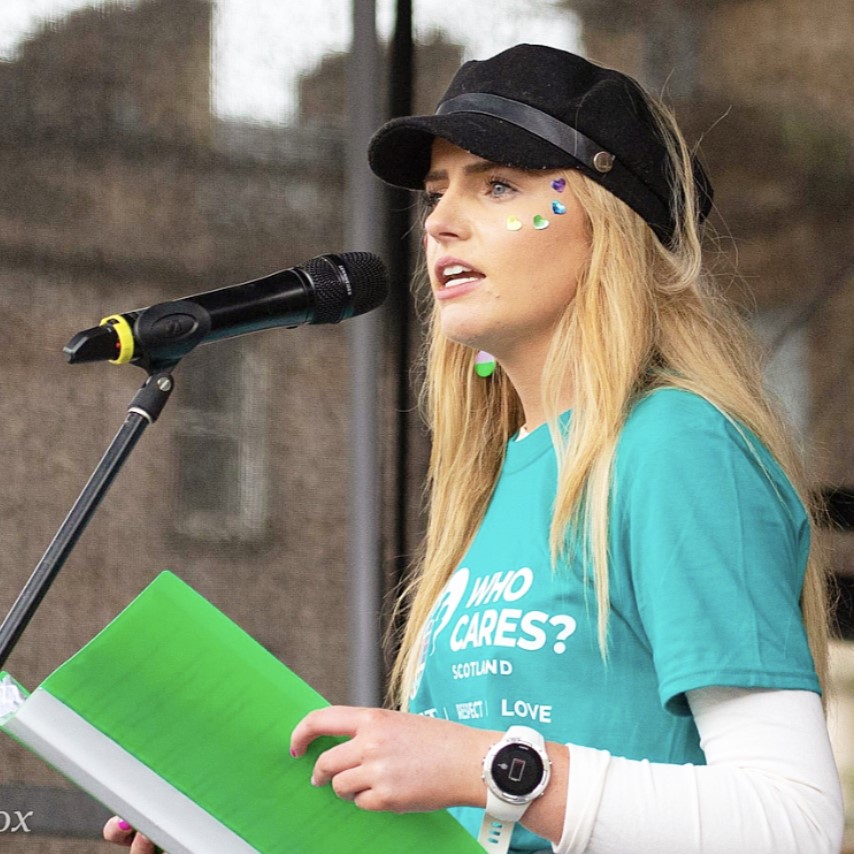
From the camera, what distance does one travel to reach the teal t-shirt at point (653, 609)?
1.12 m

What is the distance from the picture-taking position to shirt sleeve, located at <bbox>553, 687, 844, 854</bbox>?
1.06 m

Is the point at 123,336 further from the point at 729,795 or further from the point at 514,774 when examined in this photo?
the point at 729,795

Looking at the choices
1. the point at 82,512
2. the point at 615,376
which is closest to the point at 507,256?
the point at 615,376

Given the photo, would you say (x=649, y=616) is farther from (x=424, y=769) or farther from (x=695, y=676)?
(x=424, y=769)

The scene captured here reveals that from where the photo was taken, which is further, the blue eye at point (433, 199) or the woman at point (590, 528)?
the blue eye at point (433, 199)

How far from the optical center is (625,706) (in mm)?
1228

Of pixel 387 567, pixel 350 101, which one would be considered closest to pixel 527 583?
pixel 387 567

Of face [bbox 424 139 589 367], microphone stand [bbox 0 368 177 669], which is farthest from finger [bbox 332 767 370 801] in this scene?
face [bbox 424 139 589 367]

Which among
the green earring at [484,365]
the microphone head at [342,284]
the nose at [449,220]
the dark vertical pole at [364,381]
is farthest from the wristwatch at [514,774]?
the dark vertical pole at [364,381]

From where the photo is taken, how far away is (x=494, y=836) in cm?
111

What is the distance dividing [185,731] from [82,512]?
0.60 feet

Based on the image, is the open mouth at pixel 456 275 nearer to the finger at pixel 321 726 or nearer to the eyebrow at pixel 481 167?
the eyebrow at pixel 481 167

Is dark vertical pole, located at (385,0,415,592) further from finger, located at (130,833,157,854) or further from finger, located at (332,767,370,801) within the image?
finger, located at (332,767,370,801)

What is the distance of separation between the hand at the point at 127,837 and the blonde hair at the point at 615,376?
34 centimetres
